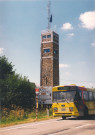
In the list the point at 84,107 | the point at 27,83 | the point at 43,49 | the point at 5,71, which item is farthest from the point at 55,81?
the point at 84,107

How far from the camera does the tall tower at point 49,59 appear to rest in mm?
55844

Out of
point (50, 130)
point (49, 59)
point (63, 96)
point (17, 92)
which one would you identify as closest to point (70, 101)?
point (63, 96)

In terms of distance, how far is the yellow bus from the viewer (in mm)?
17016

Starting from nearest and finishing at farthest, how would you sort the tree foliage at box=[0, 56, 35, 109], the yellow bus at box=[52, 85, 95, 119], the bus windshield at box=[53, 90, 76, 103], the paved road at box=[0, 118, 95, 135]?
the paved road at box=[0, 118, 95, 135], the yellow bus at box=[52, 85, 95, 119], the bus windshield at box=[53, 90, 76, 103], the tree foliage at box=[0, 56, 35, 109]

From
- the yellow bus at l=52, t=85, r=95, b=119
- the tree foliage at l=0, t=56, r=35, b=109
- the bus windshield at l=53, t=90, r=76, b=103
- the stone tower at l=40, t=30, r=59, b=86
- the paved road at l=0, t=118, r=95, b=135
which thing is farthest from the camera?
the stone tower at l=40, t=30, r=59, b=86

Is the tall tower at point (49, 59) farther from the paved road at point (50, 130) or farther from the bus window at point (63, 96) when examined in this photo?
the paved road at point (50, 130)

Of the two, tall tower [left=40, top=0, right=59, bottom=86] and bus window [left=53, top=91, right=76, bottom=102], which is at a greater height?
tall tower [left=40, top=0, right=59, bottom=86]

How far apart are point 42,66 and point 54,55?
4.41 metres

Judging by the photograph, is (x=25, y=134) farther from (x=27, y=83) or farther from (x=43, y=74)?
(x=43, y=74)

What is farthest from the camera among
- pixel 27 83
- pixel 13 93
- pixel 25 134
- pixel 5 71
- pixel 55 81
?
pixel 55 81

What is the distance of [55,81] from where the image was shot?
56.1 meters

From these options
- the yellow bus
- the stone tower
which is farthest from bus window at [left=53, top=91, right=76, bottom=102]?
the stone tower

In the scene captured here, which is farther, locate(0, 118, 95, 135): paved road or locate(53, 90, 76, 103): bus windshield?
locate(53, 90, 76, 103): bus windshield

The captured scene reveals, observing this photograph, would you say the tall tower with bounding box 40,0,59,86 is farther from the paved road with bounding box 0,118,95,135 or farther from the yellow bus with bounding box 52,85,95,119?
the paved road with bounding box 0,118,95,135
